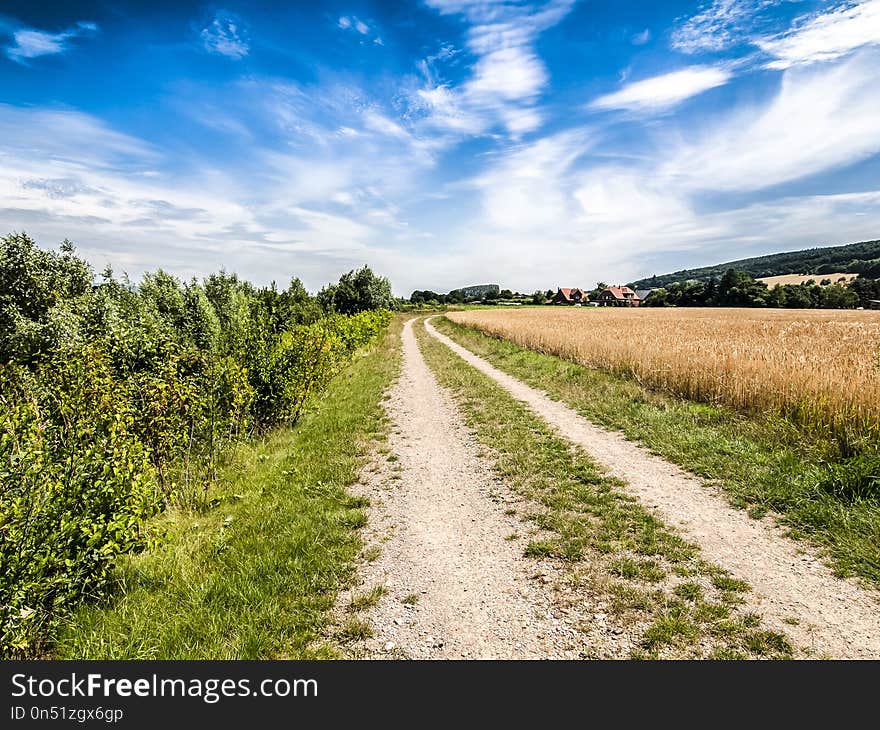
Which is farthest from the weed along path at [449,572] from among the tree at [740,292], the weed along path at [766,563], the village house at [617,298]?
the village house at [617,298]

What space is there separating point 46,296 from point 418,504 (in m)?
10.3

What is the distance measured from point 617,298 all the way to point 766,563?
5245 inches

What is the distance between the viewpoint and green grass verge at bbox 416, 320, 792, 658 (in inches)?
128

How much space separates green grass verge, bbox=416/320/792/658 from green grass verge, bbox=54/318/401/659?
2333mm

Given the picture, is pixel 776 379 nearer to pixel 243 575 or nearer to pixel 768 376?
pixel 768 376

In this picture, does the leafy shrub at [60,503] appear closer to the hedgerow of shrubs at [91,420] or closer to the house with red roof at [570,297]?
the hedgerow of shrubs at [91,420]

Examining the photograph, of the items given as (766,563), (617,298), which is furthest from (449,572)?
(617,298)

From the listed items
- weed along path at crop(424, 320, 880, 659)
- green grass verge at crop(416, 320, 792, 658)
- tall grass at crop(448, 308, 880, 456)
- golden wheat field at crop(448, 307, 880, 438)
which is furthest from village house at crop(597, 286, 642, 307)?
green grass verge at crop(416, 320, 792, 658)

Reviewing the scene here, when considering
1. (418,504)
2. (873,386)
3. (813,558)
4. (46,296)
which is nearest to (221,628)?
(418,504)

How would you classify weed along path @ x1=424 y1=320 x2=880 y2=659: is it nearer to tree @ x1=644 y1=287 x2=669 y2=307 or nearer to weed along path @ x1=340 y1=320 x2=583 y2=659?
weed along path @ x1=340 y1=320 x2=583 y2=659

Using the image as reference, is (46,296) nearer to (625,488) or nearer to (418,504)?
(418,504)

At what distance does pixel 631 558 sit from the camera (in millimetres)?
4395

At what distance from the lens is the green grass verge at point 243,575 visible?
3.36 m

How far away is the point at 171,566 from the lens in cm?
447
